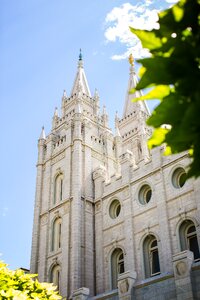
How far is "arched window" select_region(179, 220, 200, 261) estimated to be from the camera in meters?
20.4

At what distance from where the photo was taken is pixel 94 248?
2531 cm

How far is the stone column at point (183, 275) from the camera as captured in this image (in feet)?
52.6

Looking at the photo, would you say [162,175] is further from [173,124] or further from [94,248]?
A: [173,124]

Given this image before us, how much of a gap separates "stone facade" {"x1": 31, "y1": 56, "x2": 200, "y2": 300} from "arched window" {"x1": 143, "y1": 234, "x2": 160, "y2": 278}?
2.1 inches

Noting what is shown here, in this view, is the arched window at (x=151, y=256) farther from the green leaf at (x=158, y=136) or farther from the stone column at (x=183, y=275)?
the green leaf at (x=158, y=136)

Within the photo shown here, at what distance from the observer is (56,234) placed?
89.6 feet

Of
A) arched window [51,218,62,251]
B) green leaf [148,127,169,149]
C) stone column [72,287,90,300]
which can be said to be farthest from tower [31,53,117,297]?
green leaf [148,127,169,149]

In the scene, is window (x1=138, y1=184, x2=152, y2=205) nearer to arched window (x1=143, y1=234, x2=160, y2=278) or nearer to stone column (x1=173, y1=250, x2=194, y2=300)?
arched window (x1=143, y1=234, x2=160, y2=278)

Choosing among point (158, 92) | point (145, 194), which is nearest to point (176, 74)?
point (158, 92)

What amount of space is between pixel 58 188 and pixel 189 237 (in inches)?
459

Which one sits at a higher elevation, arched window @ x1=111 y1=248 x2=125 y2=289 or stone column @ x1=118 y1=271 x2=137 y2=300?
arched window @ x1=111 y1=248 x2=125 y2=289

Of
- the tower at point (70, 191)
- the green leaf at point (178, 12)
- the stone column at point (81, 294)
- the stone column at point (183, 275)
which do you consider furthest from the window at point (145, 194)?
the green leaf at point (178, 12)

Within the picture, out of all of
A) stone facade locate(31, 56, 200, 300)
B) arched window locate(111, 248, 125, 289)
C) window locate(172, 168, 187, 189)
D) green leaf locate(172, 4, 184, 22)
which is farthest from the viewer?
arched window locate(111, 248, 125, 289)

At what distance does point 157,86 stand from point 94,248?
23.1 m
